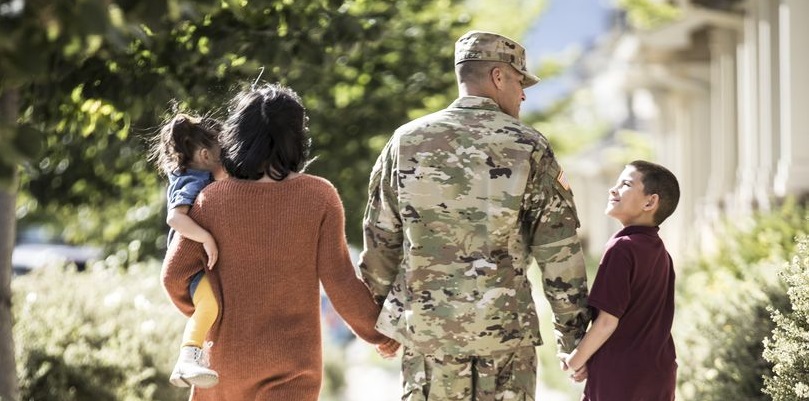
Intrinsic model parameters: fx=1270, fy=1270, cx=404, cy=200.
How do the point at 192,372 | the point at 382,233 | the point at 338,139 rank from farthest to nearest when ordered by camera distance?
the point at 338,139, the point at 382,233, the point at 192,372

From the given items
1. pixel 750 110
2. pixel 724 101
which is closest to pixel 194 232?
pixel 750 110

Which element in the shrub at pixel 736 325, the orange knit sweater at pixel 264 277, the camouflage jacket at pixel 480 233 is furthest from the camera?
the shrub at pixel 736 325

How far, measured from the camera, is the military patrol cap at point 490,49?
16.1 feet

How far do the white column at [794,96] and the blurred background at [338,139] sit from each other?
0.02 m

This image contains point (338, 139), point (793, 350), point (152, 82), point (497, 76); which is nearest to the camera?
point (793, 350)

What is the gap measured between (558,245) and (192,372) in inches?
57.7

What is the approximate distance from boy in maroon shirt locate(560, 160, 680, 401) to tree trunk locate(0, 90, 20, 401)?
88.7 inches

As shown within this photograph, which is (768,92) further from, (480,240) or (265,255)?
(265,255)

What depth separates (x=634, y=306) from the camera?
479 cm

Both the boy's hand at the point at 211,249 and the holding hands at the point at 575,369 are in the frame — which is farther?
the holding hands at the point at 575,369

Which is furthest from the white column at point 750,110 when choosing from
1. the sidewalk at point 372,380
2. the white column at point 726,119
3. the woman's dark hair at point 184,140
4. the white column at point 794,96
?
the woman's dark hair at point 184,140

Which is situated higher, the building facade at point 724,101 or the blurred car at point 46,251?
the building facade at point 724,101

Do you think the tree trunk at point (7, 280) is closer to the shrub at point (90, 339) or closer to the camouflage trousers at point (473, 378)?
the shrub at point (90, 339)

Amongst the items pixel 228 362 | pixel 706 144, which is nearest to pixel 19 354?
pixel 228 362
